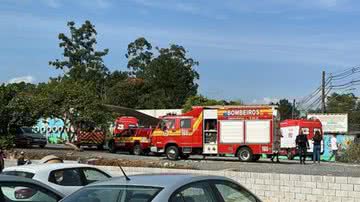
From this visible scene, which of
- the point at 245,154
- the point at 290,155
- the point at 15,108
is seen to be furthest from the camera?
the point at 15,108

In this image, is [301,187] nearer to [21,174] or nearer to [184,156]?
[21,174]

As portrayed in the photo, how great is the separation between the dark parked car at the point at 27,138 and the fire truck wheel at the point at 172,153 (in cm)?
1149

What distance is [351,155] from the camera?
1369 inches

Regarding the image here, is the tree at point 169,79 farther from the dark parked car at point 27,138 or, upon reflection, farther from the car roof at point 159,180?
the car roof at point 159,180

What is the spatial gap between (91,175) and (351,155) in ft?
84.3

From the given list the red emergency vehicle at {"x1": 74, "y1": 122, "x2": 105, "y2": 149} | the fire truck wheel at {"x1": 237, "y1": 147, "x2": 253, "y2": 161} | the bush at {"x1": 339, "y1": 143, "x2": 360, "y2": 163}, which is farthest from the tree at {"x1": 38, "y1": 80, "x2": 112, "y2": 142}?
the bush at {"x1": 339, "y1": 143, "x2": 360, "y2": 163}

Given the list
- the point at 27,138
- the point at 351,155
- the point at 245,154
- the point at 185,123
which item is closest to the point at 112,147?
the point at 27,138

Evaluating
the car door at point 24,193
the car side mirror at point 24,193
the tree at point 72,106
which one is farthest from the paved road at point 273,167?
the car side mirror at point 24,193

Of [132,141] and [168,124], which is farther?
[132,141]

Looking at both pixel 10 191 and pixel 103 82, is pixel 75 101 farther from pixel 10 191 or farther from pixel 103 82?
pixel 103 82

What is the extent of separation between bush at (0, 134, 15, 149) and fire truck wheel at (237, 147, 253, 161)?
13.4 m

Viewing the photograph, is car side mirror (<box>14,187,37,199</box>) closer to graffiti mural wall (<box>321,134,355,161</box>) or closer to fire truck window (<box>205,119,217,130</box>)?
fire truck window (<box>205,119,217,130</box>)

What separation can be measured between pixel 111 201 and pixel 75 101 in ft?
115

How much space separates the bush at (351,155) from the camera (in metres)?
34.2
